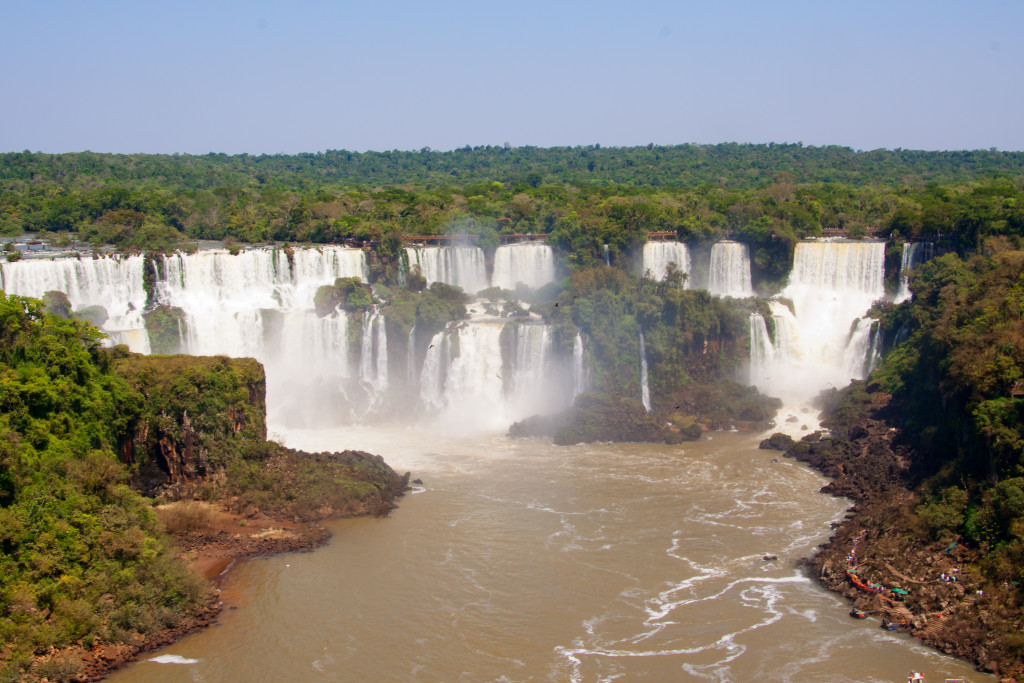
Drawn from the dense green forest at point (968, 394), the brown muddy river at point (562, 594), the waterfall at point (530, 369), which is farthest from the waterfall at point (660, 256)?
the brown muddy river at point (562, 594)

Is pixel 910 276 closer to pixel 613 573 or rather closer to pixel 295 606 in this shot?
pixel 613 573

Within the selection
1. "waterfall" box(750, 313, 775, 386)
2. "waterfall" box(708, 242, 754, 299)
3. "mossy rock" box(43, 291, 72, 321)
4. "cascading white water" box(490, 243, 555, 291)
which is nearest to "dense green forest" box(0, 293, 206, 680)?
"mossy rock" box(43, 291, 72, 321)

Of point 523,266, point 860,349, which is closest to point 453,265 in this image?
point 523,266

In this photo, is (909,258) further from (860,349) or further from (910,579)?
(910,579)

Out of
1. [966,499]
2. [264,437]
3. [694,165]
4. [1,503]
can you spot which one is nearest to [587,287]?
[264,437]

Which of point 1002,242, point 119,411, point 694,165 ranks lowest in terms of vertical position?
point 119,411

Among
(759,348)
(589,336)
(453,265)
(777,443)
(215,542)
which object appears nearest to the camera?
(215,542)

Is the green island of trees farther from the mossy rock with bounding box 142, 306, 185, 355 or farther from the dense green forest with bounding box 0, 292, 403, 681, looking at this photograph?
the mossy rock with bounding box 142, 306, 185, 355
